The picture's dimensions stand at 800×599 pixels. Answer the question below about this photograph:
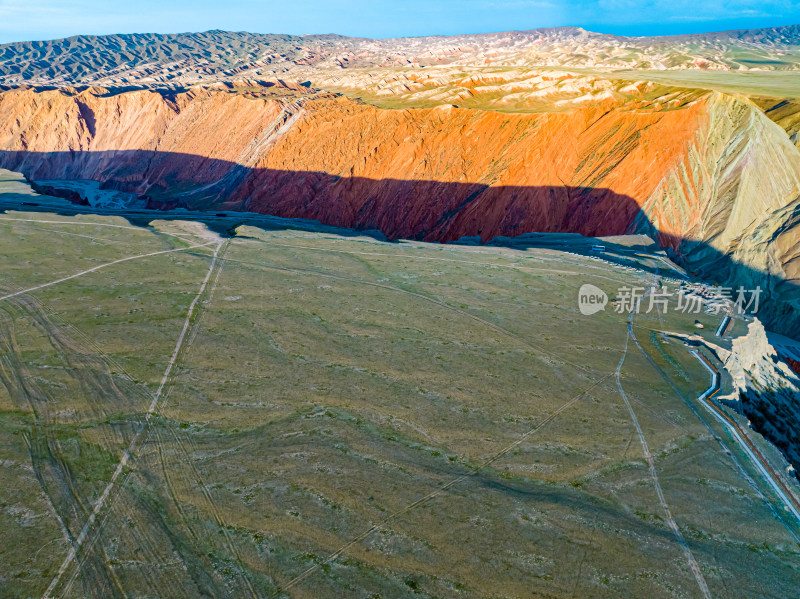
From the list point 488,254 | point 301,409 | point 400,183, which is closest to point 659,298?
point 488,254

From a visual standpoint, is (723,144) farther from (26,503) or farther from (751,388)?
(26,503)

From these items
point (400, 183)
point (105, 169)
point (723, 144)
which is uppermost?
point (723, 144)

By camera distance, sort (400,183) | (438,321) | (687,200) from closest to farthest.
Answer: (438,321), (687,200), (400,183)

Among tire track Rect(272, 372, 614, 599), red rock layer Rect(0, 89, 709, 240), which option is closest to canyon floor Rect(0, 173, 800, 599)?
tire track Rect(272, 372, 614, 599)

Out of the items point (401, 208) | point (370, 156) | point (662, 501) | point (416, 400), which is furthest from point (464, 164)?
point (662, 501)

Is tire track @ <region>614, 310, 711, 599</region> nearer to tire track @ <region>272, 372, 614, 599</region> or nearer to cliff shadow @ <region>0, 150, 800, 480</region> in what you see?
tire track @ <region>272, 372, 614, 599</region>

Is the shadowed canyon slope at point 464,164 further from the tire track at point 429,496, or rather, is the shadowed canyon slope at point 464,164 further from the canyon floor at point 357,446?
the tire track at point 429,496

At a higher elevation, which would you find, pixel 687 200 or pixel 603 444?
pixel 687 200
